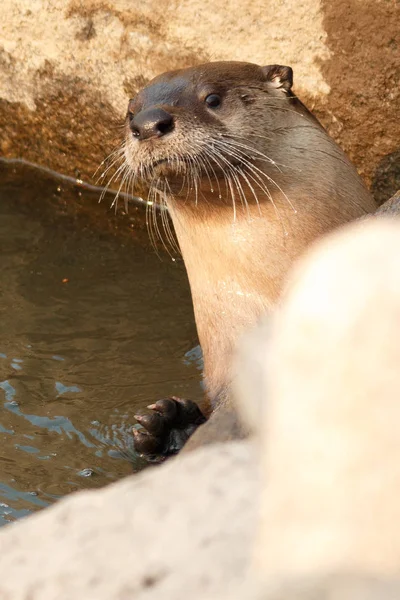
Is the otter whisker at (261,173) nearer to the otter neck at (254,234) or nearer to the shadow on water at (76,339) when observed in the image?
the otter neck at (254,234)

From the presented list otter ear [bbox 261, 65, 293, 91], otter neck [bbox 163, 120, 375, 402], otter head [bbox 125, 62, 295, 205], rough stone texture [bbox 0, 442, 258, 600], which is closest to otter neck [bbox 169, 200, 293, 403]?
otter neck [bbox 163, 120, 375, 402]

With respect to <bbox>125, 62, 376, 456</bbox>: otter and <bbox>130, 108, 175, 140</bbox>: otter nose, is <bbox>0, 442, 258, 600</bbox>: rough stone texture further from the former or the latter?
<bbox>130, 108, 175, 140</bbox>: otter nose

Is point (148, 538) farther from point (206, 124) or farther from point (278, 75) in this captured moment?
point (278, 75)

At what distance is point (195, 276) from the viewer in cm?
455

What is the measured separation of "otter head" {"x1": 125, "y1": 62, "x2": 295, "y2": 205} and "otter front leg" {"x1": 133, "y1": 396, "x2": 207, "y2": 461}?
0.82m

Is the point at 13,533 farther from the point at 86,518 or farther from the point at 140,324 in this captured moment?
the point at 140,324

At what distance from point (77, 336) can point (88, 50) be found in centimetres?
187

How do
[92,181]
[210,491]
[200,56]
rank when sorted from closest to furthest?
[210,491] → [200,56] → [92,181]

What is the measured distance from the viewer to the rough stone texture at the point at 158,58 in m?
5.32

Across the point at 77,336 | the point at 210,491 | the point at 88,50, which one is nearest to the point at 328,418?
the point at 210,491

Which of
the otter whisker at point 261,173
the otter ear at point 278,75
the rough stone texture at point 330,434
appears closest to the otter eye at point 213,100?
the otter whisker at point 261,173

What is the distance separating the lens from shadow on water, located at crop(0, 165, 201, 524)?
4078mm

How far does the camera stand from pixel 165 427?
397 centimetres

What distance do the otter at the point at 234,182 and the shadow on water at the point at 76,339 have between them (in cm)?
41
